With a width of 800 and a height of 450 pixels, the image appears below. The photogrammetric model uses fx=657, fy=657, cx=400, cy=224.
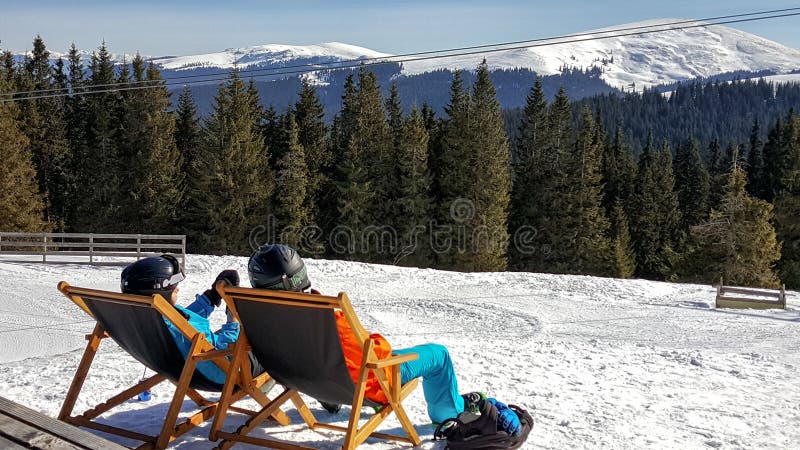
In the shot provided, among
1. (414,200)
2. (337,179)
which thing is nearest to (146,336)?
(414,200)

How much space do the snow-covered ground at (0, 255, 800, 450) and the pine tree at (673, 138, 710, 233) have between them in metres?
41.6

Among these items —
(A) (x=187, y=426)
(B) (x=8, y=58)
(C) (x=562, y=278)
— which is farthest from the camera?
(B) (x=8, y=58)

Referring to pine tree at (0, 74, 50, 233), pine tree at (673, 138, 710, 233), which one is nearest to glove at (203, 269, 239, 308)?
pine tree at (0, 74, 50, 233)

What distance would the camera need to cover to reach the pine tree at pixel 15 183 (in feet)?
106

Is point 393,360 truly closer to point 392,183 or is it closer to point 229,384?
point 229,384

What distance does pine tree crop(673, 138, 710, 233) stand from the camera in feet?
176

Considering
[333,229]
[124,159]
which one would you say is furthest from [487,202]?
[124,159]

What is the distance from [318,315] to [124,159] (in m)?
36.9

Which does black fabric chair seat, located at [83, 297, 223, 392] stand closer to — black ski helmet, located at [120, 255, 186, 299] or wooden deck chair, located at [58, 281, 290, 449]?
wooden deck chair, located at [58, 281, 290, 449]

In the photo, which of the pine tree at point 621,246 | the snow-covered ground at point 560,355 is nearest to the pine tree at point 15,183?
the snow-covered ground at point 560,355

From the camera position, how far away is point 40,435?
2158mm

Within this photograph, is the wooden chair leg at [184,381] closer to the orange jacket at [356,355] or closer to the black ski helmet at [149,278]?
the black ski helmet at [149,278]

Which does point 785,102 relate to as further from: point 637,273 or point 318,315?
point 318,315

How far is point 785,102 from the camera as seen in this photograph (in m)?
184
